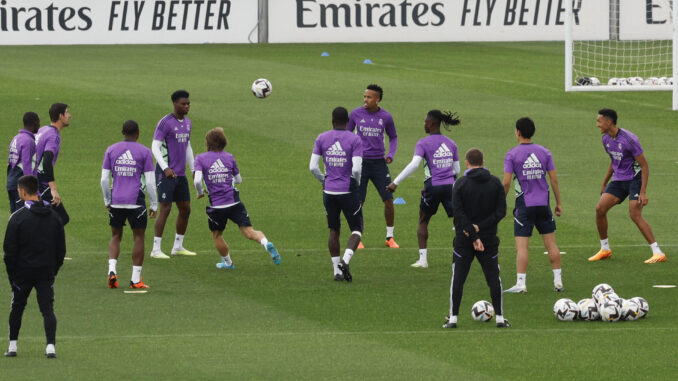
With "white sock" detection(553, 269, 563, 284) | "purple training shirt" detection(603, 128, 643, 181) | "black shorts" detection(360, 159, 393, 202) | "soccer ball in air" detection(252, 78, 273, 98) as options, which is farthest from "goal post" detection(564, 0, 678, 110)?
"white sock" detection(553, 269, 563, 284)

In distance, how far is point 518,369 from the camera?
12023mm

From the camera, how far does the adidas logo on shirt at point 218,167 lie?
55.1ft

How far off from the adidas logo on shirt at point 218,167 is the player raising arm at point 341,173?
112 cm

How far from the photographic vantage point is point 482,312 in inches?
557

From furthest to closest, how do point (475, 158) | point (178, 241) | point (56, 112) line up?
point (178, 241) → point (56, 112) → point (475, 158)

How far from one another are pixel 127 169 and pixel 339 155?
2.54m

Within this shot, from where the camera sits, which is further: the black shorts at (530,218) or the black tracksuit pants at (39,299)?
the black shorts at (530,218)

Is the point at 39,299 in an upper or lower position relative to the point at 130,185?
lower

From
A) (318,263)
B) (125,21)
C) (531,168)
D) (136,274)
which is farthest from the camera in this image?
(125,21)

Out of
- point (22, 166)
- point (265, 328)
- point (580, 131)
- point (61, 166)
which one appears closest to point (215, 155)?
point (22, 166)

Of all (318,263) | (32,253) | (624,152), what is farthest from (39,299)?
(624,152)

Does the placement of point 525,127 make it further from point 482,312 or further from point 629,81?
point 629,81

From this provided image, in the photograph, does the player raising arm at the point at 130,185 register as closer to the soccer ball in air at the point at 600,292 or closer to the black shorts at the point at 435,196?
the black shorts at the point at 435,196

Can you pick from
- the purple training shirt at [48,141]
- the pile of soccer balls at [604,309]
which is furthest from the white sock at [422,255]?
the purple training shirt at [48,141]
